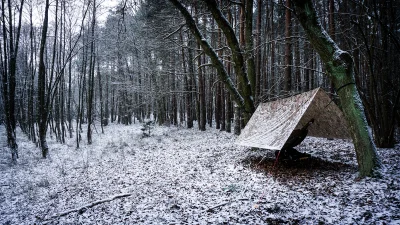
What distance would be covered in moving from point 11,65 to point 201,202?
10.6 metres

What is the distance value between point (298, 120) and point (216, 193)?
2.55 m

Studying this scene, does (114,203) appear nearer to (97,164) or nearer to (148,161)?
(148,161)

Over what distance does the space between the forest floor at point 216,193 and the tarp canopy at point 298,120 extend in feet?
2.49

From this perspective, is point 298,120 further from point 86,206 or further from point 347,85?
point 86,206

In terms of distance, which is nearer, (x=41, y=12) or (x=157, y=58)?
(x=41, y=12)

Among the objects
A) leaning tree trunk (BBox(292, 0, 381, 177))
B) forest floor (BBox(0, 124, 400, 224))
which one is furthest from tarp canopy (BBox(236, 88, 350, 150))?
leaning tree trunk (BBox(292, 0, 381, 177))

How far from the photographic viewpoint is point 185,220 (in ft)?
11.3

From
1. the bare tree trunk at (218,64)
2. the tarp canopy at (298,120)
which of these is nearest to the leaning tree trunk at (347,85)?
the tarp canopy at (298,120)

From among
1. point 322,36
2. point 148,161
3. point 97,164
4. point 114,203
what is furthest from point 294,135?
point 97,164

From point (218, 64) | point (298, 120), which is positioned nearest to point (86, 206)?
point (298, 120)

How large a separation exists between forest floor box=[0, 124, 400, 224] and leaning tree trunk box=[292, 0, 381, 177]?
1.26 ft

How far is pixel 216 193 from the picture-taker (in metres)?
4.45

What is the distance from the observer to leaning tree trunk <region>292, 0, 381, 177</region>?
4.12 metres

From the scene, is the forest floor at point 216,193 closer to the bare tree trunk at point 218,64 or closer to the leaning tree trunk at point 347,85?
the leaning tree trunk at point 347,85
